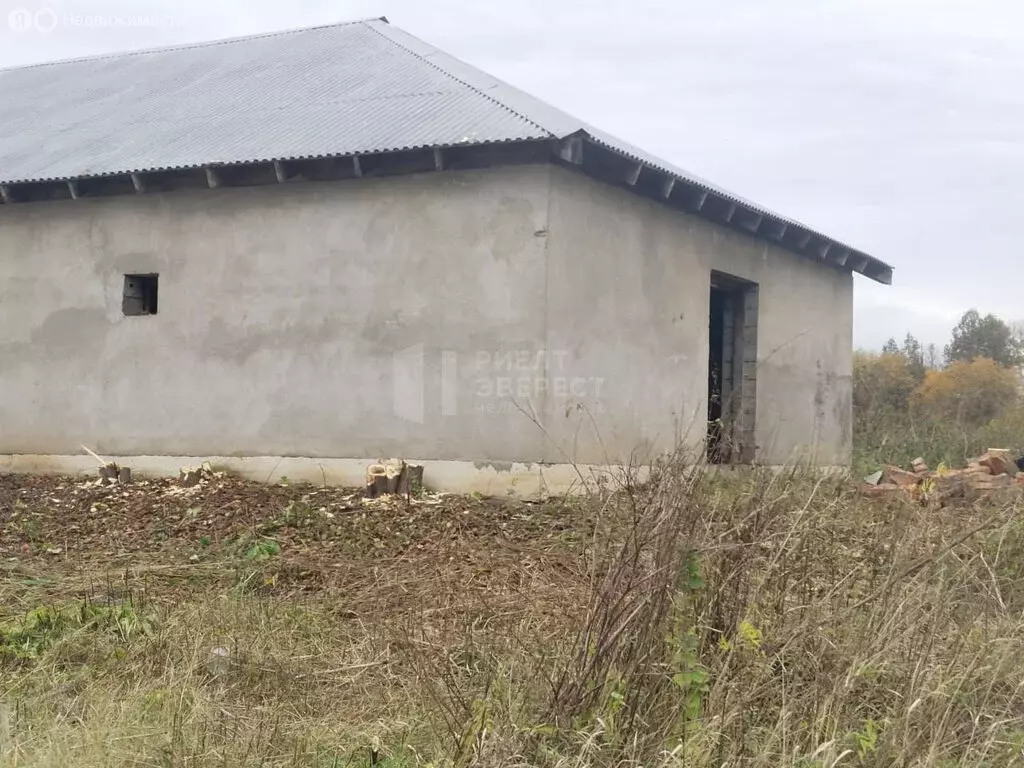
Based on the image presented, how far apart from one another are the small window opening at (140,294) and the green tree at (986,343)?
28.6m

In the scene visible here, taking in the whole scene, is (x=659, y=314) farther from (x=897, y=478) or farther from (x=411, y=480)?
(x=411, y=480)

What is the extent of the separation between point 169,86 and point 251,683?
34.2 feet

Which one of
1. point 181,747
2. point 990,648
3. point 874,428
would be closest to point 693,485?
point 990,648

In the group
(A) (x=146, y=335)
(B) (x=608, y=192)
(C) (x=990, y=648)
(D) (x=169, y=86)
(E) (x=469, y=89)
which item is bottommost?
(C) (x=990, y=648)

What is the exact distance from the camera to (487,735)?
3.11m

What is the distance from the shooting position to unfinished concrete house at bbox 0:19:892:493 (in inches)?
346

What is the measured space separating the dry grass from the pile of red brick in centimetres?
165

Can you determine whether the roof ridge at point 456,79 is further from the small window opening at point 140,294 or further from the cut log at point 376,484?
the small window opening at point 140,294

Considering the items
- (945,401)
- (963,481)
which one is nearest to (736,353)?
(963,481)

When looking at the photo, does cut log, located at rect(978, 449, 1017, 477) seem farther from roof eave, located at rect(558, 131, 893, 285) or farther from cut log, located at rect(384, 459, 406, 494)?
cut log, located at rect(384, 459, 406, 494)

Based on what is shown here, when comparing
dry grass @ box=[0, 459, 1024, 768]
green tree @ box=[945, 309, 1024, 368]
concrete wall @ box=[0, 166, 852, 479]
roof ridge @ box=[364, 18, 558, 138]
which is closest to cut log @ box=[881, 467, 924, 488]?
concrete wall @ box=[0, 166, 852, 479]

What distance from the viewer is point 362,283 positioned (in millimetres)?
9305

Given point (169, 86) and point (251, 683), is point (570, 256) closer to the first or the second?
point (251, 683)

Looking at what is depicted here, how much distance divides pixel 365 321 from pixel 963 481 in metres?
5.53
